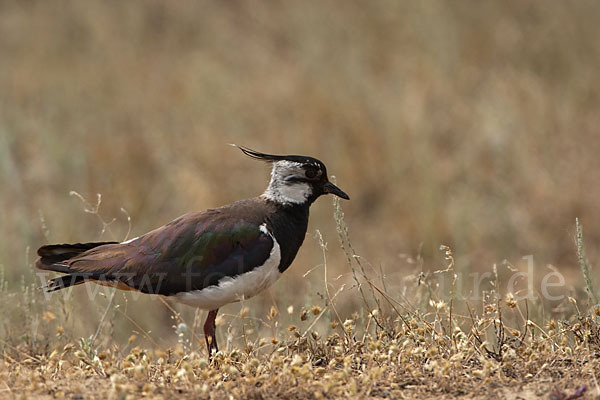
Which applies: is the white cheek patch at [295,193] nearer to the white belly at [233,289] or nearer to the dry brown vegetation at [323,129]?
the white belly at [233,289]

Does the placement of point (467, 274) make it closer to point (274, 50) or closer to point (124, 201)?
point (124, 201)

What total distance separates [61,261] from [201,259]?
3.07ft

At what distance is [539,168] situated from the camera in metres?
10.4

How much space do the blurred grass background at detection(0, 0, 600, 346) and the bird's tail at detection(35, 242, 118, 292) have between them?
10.8 ft

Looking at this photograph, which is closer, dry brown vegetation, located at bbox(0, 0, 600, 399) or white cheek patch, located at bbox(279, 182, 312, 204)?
white cheek patch, located at bbox(279, 182, 312, 204)

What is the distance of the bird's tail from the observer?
503 cm

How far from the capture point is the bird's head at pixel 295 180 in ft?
17.9

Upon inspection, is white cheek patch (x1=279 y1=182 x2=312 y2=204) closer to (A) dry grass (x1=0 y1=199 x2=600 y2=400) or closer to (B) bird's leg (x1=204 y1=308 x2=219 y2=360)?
(A) dry grass (x1=0 y1=199 x2=600 y2=400)

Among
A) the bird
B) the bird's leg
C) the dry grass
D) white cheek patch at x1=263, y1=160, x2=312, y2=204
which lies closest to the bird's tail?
the bird

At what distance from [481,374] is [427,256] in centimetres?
567

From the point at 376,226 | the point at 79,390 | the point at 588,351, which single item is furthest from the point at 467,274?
the point at 79,390

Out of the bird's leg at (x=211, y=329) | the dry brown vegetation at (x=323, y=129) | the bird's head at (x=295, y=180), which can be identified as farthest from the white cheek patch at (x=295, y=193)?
the dry brown vegetation at (x=323, y=129)

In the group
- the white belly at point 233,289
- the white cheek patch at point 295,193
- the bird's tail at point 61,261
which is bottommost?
the white belly at point 233,289

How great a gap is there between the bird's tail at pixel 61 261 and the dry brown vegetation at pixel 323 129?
2203 millimetres
